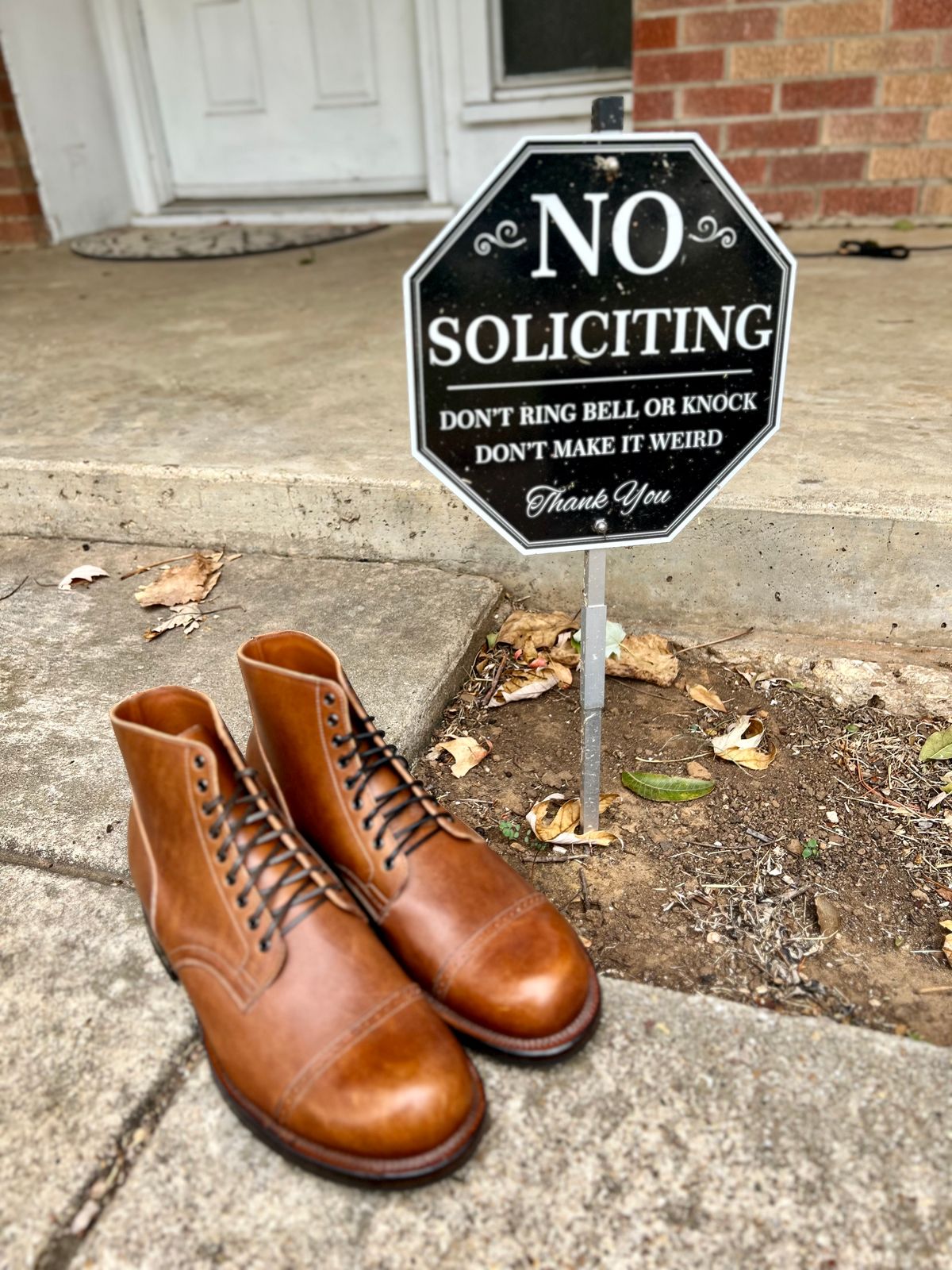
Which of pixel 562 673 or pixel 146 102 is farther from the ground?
pixel 146 102

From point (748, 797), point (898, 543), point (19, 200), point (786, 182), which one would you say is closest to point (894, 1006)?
point (748, 797)

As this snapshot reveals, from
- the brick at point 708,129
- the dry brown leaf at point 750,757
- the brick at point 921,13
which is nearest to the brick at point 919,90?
the brick at point 921,13

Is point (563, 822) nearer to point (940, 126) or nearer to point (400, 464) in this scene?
point (400, 464)

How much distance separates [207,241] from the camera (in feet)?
15.3

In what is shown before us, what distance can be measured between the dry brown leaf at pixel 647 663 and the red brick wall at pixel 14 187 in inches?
168

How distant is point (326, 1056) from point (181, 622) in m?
1.16

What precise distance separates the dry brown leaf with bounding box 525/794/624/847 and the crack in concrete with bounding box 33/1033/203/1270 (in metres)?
0.60

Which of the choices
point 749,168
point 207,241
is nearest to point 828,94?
point 749,168

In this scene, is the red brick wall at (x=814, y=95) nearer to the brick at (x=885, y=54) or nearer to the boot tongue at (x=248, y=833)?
the brick at (x=885, y=54)

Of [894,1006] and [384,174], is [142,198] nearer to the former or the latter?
[384,174]

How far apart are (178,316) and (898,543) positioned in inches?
105

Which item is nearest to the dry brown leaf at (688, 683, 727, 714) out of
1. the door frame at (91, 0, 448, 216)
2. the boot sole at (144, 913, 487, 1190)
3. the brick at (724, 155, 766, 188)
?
the boot sole at (144, 913, 487, 1190)

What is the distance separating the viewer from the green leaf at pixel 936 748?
165cm

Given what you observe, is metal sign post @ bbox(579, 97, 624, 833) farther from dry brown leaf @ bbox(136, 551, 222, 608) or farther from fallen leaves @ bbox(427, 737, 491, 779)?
dry brown leaf @ bbox(136, 551, 222, 608)
